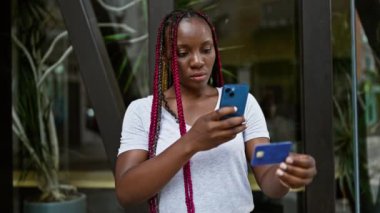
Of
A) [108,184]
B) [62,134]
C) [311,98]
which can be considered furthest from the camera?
[62,134]

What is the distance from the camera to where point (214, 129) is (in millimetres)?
790

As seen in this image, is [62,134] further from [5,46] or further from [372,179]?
[372,179]

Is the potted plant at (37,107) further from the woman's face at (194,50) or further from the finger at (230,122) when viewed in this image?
the finger at (230,122)

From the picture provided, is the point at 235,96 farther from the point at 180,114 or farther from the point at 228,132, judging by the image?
the point at 180,114

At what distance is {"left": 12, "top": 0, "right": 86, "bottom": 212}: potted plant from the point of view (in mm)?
2771

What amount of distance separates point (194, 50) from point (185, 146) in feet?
0.77

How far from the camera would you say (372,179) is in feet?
9.07

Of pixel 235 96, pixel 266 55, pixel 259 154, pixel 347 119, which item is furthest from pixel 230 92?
pixel 266 55

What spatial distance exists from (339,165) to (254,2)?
120cm

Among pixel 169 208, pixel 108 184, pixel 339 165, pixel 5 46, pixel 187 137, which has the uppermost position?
pixel 5 46

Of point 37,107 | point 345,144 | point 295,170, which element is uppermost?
point 295,170

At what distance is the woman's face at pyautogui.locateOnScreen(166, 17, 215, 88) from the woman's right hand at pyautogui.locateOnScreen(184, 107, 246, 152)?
7.0 inches

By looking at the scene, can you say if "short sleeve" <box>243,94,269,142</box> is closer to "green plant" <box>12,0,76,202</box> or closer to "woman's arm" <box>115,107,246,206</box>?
"woman's arm" <box>115,107,246,206</box>

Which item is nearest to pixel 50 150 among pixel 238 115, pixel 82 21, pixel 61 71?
pixel 61 71
